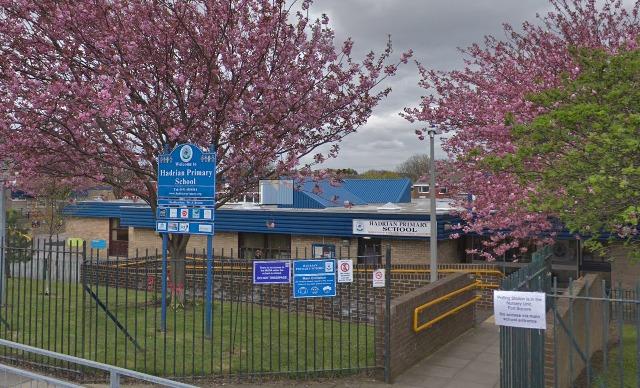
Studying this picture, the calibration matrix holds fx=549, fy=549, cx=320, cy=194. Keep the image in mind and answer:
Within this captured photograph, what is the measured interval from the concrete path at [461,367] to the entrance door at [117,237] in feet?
95.2

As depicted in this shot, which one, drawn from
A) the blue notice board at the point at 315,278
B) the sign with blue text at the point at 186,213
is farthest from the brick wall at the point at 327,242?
the blue notice board at the point at 315,278

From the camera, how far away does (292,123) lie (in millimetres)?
11828

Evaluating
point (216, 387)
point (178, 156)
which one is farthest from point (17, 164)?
point (216, 387)

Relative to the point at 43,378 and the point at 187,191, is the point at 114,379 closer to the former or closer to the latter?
the point at 43,378

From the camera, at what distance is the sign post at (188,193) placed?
30.5 ft

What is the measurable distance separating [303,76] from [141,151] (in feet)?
13.2

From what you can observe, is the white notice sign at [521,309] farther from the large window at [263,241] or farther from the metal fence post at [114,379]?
the large window at [263,241]

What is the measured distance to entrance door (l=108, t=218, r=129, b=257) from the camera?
36.1 metres

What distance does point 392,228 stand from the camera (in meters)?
23.2

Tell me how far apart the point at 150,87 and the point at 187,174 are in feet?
10.4

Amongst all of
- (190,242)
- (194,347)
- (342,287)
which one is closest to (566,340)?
(342,287)

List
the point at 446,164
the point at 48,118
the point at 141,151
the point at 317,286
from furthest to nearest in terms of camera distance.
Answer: the point at 446,164, the point at 141,151, the point at 48,118, the point at 317,286

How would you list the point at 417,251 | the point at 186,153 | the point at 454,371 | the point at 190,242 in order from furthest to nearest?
the point at 190,242, the point at 417,251, the point at 186,153, the point at 454,371

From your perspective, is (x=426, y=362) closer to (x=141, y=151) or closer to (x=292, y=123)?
(x=292, y=123)
